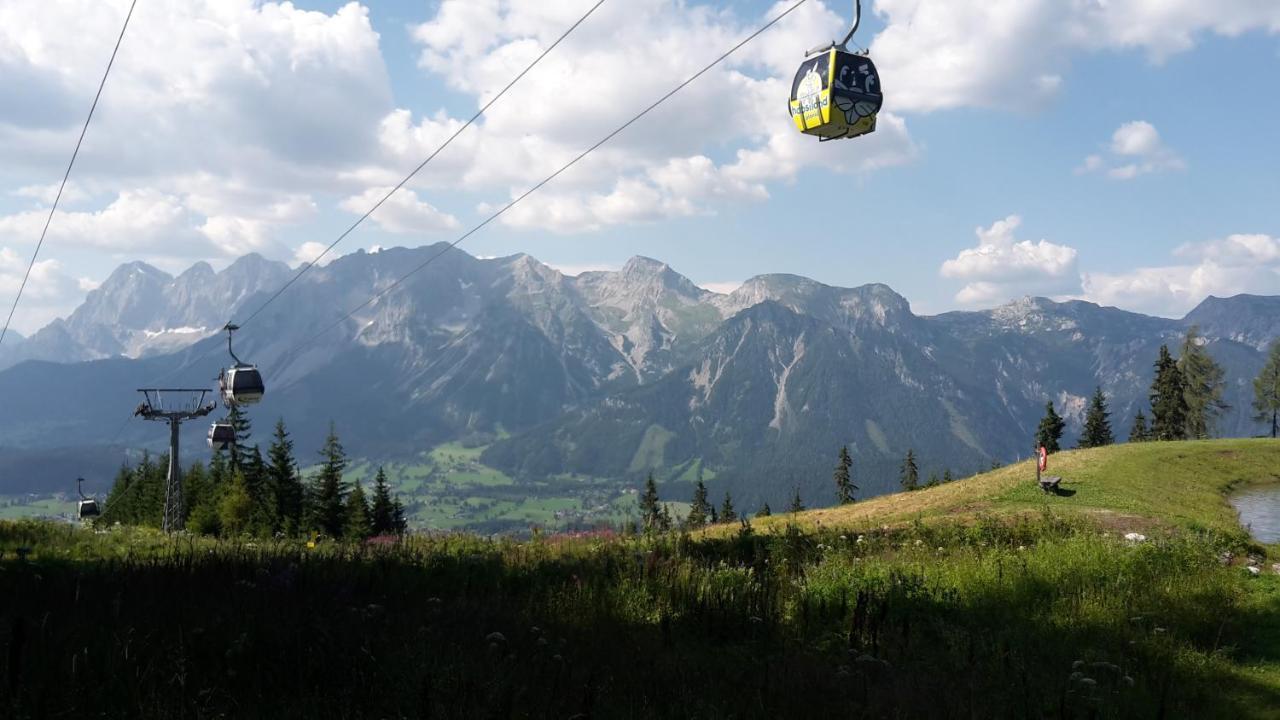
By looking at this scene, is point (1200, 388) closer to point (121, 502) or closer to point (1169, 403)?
point (1169, 403)

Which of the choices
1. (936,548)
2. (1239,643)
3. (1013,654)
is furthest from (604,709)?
(936,548)

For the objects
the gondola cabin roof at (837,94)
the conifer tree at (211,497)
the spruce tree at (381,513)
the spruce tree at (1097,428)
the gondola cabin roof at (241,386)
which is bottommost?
the spruce tree at (381,513)

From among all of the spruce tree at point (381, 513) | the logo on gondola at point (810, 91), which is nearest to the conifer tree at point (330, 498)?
the spruce tree at point (381, 513)

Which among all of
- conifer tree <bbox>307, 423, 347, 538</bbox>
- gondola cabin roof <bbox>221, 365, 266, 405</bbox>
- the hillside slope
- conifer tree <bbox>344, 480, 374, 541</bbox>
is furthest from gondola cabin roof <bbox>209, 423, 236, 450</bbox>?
the hillside slope

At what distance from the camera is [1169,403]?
83750mm

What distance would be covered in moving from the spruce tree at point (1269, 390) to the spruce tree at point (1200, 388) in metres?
4.37

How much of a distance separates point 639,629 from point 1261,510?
29.2m

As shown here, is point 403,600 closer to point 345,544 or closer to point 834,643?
point 834,643

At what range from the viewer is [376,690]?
4.75 meters

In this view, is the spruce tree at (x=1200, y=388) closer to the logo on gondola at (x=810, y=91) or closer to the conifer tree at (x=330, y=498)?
the conifer tree at (x=330, y=498)

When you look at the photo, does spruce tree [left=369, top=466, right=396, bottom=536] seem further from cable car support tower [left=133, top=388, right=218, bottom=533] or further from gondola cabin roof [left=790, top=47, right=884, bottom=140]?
gondola cabin roof [left=790, top=47, right=884, bottom=140]

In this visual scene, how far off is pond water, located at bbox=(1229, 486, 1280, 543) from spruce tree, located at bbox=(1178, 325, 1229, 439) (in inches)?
2206

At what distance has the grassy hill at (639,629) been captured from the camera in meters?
4.79

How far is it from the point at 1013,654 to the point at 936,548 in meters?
6.61
